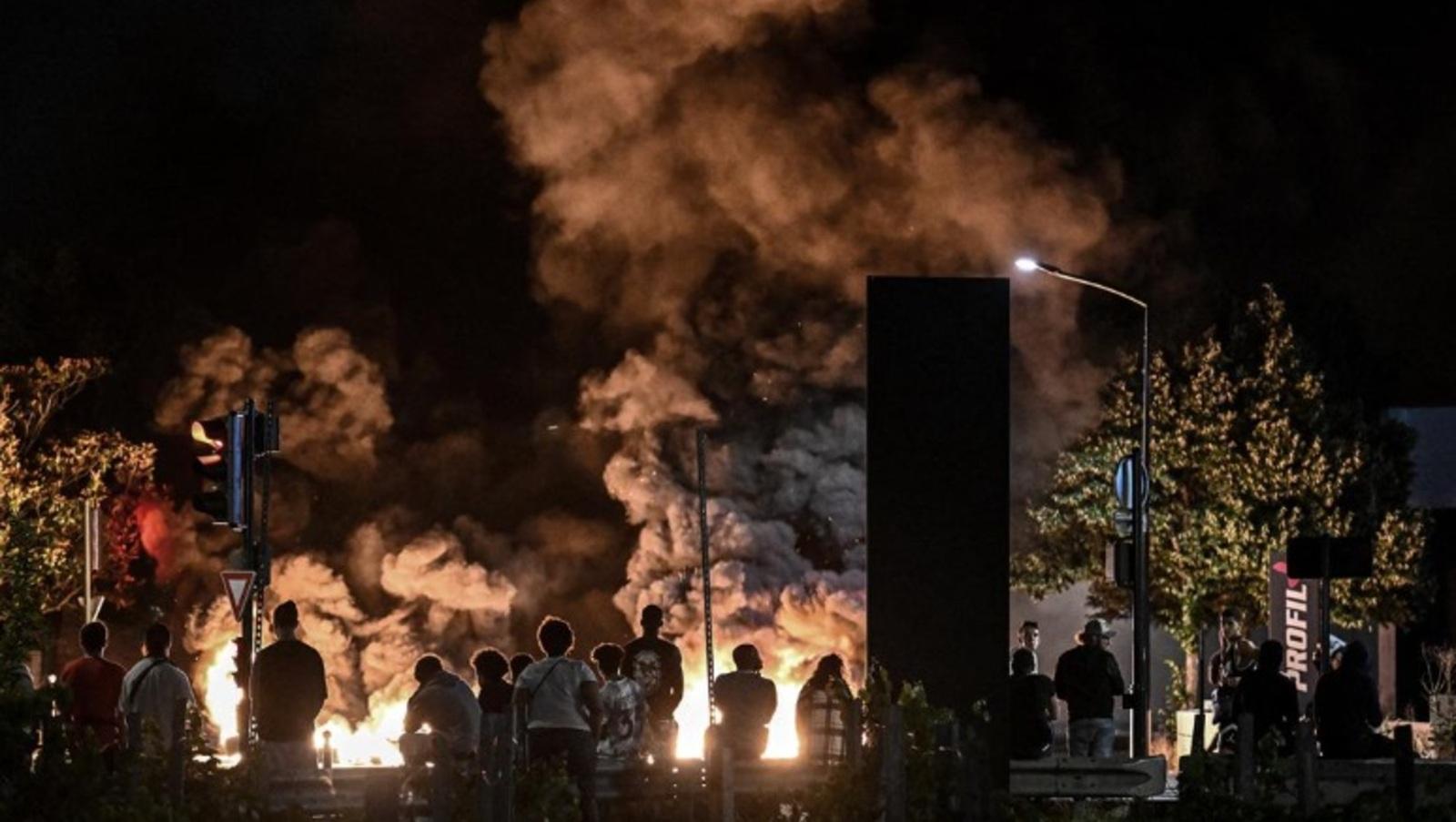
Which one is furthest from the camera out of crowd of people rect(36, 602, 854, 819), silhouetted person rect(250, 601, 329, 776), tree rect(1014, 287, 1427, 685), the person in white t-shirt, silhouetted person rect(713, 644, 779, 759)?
tree rect(1014, 287, 1427, 685)

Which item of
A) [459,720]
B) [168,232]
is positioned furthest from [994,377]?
[168,232]

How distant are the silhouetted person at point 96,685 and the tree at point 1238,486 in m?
22.6

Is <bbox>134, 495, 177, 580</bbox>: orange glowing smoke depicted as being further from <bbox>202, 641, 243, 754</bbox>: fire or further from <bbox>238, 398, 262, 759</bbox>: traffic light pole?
<bbox>238, 398, 262, 759</bbox>: traffic light pole

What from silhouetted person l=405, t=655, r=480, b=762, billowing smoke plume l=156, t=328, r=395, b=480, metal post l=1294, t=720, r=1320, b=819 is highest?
billowing smoke plume l=156, t=328, r=395, b=480

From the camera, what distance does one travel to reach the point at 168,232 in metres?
48.8

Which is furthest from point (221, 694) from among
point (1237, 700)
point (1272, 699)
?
point (1272, 699)

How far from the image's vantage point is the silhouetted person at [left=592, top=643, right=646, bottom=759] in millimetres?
18828

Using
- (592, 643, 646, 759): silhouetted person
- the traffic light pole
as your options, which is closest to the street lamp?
(592, 643, 646, 759): silhouetted person

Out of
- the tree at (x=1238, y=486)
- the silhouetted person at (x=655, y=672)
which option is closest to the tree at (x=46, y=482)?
the silhouetted person at (x=655, y=672)

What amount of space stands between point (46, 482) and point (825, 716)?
22338 mm

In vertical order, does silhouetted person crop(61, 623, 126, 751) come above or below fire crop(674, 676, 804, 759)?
above

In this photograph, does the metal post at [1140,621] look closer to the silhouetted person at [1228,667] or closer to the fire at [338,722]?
the silhouetted person at [1228,667]

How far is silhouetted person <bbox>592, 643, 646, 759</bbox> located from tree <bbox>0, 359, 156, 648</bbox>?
13.2 m

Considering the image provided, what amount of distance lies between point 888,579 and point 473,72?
3555cm
